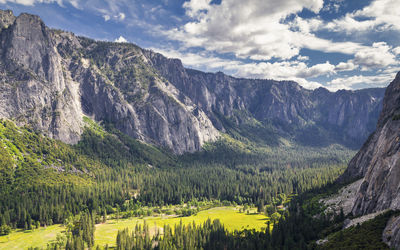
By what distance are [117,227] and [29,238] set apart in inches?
1885

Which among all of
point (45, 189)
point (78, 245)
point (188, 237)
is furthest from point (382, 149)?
point (45, 189)

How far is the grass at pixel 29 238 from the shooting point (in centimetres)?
12888

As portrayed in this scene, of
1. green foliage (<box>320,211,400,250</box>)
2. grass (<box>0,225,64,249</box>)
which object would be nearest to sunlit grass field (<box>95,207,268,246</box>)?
grass (<box>0,225,64,249</box>)

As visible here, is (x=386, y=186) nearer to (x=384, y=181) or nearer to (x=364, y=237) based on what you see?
(x=384, y=181)

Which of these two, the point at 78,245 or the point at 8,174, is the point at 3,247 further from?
the point at 8,174

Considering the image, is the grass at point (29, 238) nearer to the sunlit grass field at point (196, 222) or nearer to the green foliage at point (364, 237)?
the sunlit grass field at point (196, 222)

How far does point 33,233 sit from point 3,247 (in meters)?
20.3

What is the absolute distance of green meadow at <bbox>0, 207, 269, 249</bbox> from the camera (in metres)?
132

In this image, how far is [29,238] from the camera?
453 feet

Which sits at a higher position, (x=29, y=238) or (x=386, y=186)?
(x=386, y=186)

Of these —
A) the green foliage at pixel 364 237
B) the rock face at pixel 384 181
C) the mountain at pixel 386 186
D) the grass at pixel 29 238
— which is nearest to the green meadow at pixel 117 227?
the grass at pixel 29 238

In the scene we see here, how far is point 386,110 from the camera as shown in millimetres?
171250

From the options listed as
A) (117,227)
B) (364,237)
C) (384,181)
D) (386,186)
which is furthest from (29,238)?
(384,181)

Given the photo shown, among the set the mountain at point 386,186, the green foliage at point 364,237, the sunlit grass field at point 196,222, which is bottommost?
the sunlit grass field at point 196,222
